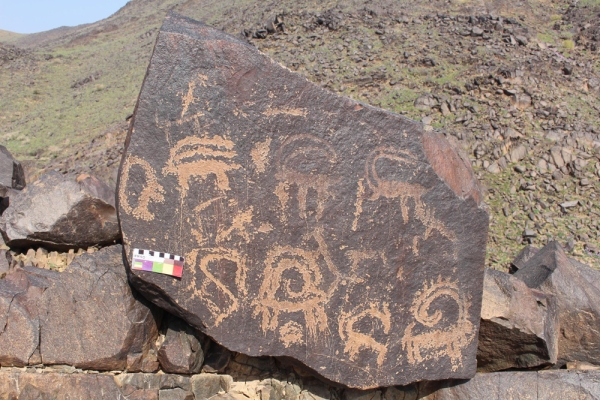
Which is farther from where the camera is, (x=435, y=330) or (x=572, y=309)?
(x=572, y=309)

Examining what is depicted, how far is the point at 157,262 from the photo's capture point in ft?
9.92

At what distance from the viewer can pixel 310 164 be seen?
10.2ft

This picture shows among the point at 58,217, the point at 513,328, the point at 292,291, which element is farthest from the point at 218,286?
the point at 513,328

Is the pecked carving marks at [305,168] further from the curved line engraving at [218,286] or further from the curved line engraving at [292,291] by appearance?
the curved line engraving at [218,286]

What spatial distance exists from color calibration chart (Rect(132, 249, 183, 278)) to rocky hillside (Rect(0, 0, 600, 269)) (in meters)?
4.52

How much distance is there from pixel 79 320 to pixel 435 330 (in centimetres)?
198

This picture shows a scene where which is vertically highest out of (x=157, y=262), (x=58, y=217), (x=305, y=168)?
(x=305, y=168)

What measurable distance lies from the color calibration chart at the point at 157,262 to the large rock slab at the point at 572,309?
8.06 ft

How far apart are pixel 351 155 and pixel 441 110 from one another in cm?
654

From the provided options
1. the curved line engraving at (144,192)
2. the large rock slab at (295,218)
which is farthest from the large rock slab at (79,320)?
the curved line engraving at (144,192)

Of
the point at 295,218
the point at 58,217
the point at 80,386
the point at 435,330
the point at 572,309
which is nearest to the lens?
the point at 80,386

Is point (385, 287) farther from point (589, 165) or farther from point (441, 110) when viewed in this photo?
point (441, 110)

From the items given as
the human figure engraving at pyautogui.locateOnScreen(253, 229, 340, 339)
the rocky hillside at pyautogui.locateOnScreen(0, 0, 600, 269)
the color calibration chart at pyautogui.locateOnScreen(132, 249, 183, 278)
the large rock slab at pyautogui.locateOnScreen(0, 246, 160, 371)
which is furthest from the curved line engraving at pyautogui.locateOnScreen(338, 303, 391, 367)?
the rocky hillside at pyautogui.locateOnScreen(0, 0, 600, 269)

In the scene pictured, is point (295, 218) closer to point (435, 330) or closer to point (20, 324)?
point (435, 330)
